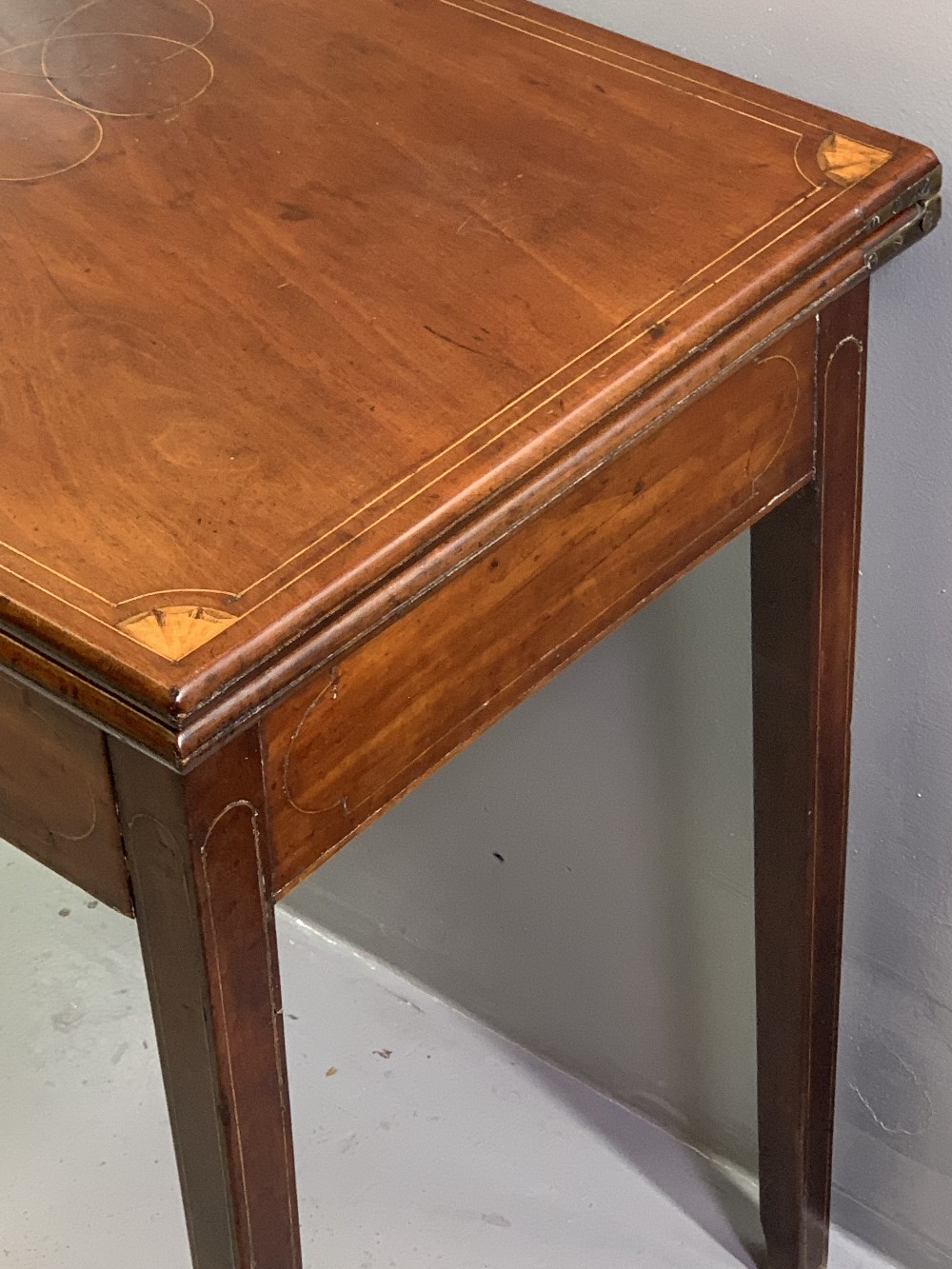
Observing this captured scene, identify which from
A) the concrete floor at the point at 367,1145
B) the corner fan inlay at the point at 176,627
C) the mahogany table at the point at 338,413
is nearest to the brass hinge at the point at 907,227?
the mahogany table at the point at 338,413

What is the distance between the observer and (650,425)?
2.72ft

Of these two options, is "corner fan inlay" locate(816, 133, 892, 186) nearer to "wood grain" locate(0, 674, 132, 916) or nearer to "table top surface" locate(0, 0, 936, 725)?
"table top surface" locate(0, 0, 936, 725)

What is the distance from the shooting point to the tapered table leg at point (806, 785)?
1014mm

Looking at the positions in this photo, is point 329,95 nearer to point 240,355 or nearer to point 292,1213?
point 240,355

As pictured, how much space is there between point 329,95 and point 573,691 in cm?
54

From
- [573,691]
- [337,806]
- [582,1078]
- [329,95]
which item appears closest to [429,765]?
[337,806]

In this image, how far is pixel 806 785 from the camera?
1148 mm

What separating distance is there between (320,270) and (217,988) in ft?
1.14

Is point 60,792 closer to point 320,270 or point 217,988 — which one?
point 217,988

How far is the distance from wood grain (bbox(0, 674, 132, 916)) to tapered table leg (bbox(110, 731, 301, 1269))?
0.01m

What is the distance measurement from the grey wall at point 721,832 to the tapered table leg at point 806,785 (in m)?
0.06

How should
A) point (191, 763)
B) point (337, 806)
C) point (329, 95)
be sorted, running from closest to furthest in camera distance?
point (191, 763), point (337, 806), point (329, 95)

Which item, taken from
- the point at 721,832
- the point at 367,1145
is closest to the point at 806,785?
the point at 721,832

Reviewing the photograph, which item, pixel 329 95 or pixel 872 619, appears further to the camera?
pixel 872 619
